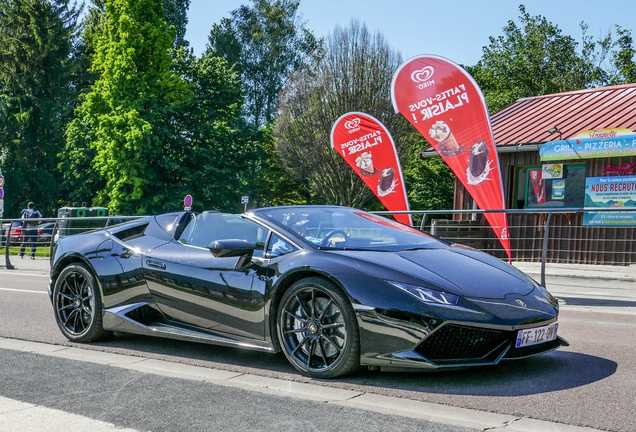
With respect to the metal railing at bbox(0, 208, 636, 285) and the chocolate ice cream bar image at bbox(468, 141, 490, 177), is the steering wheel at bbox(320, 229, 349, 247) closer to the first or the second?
the chocolate ice cream bar image at bbox(468, 141, 490, 177)

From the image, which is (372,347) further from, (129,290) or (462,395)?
(129,290)

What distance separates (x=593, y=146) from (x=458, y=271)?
1241 cm

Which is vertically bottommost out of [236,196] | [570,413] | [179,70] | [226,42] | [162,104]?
[570,413]

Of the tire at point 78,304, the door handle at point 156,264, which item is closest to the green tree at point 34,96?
the tire at point 78,304

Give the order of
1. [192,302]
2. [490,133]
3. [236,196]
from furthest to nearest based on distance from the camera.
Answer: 1. [236,196]
2. [490,133]
3. [192,302]

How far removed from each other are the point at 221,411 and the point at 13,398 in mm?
1339

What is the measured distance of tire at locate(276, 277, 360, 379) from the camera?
4.04 meters

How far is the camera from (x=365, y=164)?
48.7 ft

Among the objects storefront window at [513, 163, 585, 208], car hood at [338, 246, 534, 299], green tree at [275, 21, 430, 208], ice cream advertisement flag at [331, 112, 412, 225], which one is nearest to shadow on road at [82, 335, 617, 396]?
car hood at [338, 246, 534, 299]

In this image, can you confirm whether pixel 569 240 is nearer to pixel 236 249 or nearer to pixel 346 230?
pixel 346 230

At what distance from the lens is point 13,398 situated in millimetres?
3830

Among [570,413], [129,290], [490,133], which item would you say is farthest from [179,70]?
[570,413]

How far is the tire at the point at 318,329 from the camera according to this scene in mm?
4039

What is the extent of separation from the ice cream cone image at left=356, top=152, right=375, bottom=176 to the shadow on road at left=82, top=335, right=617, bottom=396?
32.3 ft
